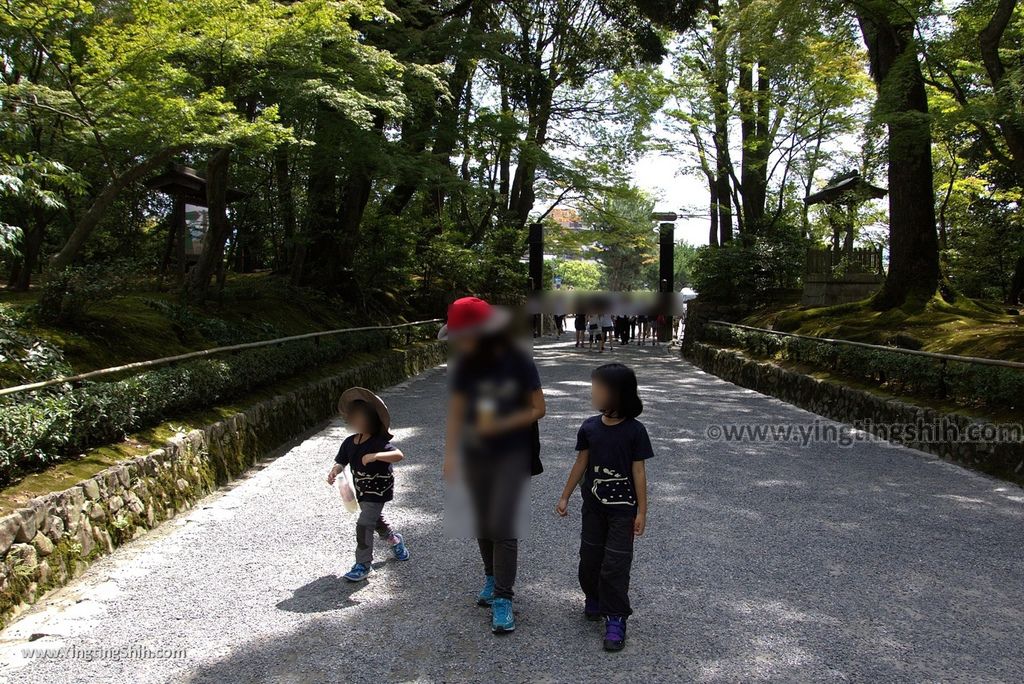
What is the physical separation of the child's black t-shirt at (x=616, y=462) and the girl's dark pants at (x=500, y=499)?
1.15 feet

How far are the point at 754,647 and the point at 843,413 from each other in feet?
26.1

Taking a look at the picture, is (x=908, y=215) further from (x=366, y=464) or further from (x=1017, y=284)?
(x=366, y=464)

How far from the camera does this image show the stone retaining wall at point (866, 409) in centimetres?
737

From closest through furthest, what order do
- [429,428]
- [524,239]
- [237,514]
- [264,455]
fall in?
[237,514] < [264,455] < [429,428] < [524,239]

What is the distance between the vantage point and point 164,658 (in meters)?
3.57

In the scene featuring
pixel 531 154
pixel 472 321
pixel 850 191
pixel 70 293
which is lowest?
pixel 472 321

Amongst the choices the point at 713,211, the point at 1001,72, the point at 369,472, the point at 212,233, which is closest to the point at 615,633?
the point at 369,472

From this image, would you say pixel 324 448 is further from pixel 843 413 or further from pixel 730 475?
pixel 843 413

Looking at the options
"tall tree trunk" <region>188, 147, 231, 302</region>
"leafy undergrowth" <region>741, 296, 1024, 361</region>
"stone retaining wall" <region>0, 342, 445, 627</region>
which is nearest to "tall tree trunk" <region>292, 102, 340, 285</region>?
"tall tree trunk" <region>188, 147, 231, 302</region>

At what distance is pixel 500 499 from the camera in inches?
147

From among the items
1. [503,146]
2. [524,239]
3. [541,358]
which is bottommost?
[541,358]

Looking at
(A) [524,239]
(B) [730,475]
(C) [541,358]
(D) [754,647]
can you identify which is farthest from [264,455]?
(A) [524,239]

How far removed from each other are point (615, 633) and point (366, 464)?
5.55ft

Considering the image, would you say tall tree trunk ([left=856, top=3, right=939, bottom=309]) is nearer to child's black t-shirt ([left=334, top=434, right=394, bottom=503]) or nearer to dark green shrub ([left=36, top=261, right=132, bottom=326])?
child's black t-shirt ([left=334, top=434, right=394, bottom=503])
